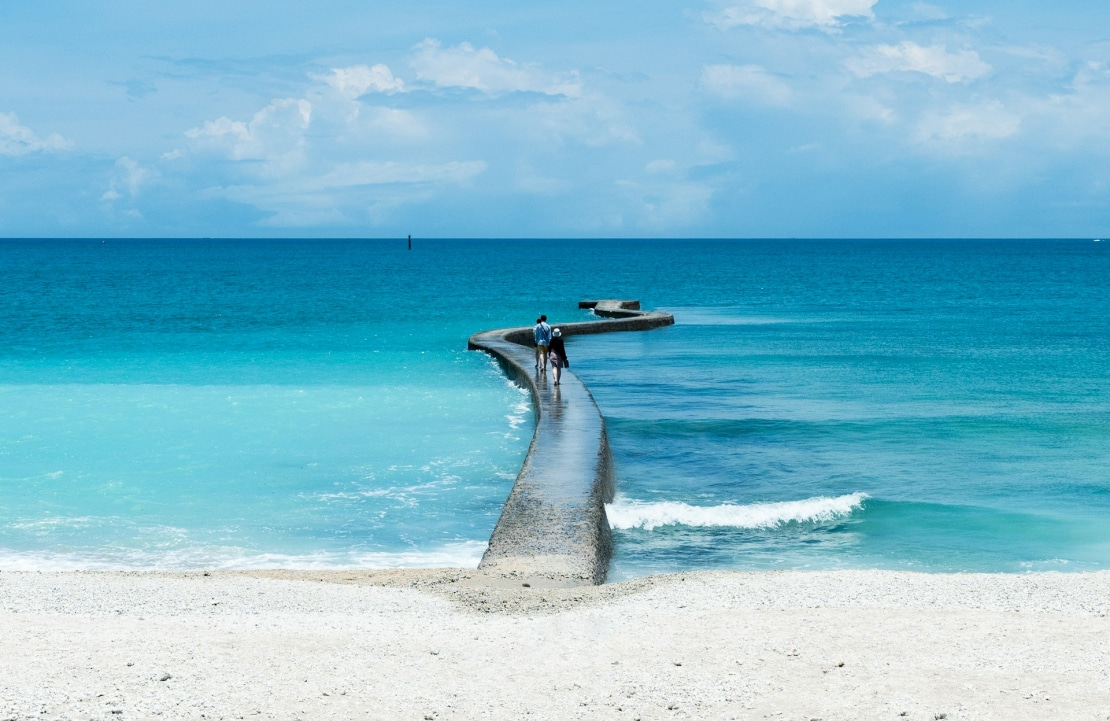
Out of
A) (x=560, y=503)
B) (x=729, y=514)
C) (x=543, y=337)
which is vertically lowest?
(x=729, y=514)

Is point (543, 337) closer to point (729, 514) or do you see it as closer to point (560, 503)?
point (729, 514)

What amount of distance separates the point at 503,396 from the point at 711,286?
52762mm

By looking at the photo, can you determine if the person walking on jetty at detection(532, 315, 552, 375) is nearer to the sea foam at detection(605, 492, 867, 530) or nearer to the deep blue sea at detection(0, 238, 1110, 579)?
the deep blue sea at detection(0, 238, 1110, 579)

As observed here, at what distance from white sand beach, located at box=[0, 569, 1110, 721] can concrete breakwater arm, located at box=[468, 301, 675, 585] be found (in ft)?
2.74

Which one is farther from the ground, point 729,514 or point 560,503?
point 560,503

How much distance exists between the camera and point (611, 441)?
19.2 meters

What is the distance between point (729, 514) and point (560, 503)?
2.38m

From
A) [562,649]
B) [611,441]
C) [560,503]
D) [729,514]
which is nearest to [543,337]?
[611,441]

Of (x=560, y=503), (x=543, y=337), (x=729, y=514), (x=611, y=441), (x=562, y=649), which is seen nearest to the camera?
(x=562, y=649)

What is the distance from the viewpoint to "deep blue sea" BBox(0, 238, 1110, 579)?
42.9ft

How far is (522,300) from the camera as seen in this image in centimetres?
6203

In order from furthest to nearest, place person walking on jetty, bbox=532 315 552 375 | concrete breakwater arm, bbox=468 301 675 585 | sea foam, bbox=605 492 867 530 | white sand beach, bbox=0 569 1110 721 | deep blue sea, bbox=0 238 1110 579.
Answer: person walking on jetty, bbox=532 315 552 375
sea foam, bbox=605 492 867 530
deep blue sea, bbox=0 238 1110 579
concrete breakwater arm, bbox=468 301 675 585
white sand beach, bbox=0 569 1110 721

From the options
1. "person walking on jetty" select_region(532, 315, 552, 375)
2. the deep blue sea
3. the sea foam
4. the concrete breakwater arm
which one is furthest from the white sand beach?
"person walking on jetty" select_region(532, 315, 552, 375)

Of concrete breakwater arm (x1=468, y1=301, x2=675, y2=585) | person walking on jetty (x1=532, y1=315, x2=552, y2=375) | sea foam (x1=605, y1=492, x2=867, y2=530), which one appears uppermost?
person walking on jetty (x1=532, y1=315, x2=552, y2=375)
